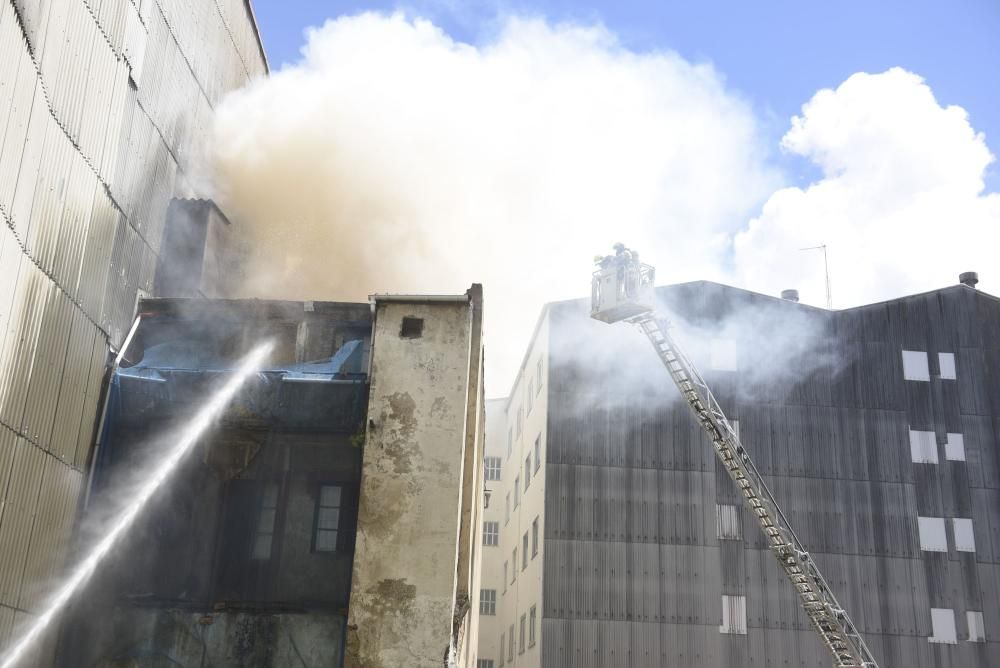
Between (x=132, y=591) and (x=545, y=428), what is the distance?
16.7 m

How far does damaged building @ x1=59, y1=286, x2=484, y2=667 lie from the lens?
13.4 metres

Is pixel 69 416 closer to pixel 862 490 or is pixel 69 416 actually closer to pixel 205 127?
pixel 205 127

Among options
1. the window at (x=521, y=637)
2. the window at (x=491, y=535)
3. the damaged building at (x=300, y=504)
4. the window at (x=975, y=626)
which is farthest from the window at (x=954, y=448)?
the damaged building at (x=300, y=504)

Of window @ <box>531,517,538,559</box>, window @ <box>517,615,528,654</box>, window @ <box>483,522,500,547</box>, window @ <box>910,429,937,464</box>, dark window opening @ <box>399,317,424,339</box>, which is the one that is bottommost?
window @ <box>517,615,528,654</box>

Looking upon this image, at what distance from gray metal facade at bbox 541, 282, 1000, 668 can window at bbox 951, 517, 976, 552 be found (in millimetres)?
158

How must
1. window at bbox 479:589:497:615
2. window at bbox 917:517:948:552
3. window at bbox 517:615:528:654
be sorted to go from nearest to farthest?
window at bbox 917:517:948:552
window at bbox 517:615:528:654
window at bbox 479:589:497:615

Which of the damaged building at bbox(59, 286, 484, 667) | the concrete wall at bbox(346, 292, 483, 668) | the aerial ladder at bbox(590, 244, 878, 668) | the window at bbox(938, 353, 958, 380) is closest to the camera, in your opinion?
the concrete wall at bbox(346, 292, 483, 668)

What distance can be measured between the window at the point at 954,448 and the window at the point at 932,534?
1.93 m

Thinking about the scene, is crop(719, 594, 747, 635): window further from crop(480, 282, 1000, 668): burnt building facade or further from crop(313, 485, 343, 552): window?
crop(313, 485, 343, 552): window

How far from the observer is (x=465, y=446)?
1456cm

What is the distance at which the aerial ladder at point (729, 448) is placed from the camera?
22.0 meters

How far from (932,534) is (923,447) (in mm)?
2539

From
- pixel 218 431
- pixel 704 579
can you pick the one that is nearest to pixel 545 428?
pixel 704 579

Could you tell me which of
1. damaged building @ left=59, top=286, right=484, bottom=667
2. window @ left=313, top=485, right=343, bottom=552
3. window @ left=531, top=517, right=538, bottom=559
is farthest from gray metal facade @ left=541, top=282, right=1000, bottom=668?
window @ left=313, top=485, right=343, bottom=552
